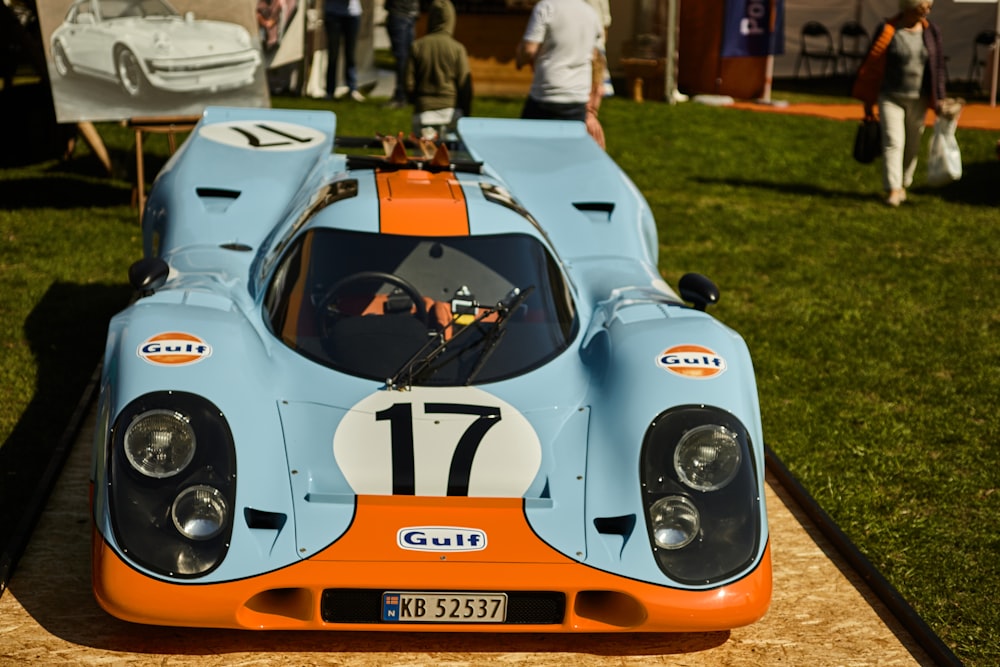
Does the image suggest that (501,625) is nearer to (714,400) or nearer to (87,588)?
(714,400)

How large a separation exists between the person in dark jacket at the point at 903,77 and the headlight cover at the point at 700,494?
7.90 meters

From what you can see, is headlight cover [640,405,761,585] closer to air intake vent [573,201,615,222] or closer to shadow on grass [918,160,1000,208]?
air intake vent [573,201,615,222]

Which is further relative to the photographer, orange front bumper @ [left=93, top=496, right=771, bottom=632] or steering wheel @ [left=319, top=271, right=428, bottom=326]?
steering wheel @ [left=319, top=271, right=428, bottom=326]

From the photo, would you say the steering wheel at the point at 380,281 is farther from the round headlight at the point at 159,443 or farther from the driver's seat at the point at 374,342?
the round headlight at the point at 159,443

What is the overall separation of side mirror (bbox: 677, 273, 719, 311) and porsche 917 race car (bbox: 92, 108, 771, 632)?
15 millimetres

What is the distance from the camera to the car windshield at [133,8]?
987cm

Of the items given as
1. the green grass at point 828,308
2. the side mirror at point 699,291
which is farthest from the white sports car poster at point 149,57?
the side mirror at point 699,291

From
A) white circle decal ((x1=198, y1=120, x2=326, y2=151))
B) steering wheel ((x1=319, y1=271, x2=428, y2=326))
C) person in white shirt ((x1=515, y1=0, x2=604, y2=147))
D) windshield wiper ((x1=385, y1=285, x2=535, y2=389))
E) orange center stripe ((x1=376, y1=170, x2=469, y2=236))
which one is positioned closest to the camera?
windshield wiper ((x1=385, y1=285, x2=535, y2=389))

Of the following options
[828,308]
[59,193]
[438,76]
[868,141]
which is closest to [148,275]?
[828,308]

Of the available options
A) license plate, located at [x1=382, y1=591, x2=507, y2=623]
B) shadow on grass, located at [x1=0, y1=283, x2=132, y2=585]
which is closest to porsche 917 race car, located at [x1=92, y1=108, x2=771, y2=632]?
license plate, located at [x1=382, y1=591, x2=507, y2=623]

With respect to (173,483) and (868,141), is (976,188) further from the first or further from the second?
(173,483)

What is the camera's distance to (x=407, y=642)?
13.1ft

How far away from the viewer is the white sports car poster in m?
9.77

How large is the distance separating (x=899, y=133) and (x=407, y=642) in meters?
8.85
